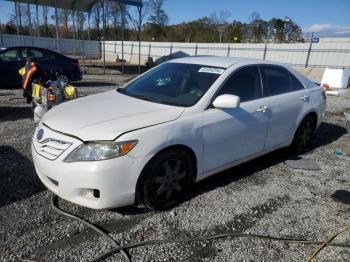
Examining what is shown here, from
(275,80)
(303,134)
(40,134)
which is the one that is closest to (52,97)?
(40,134)

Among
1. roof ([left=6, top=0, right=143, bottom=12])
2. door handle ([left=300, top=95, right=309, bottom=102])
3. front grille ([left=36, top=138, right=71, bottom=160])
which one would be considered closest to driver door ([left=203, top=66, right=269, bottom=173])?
door handle ([left=300, top=95, right=309, bottom=102])

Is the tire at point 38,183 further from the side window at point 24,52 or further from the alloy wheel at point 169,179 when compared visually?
the side window at point 24,52

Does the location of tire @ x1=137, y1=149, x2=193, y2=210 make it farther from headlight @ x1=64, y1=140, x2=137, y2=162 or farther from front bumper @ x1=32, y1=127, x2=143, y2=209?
headlight @ x1=64, y1=140, x2=137, y2=162

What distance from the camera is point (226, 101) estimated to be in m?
3.62

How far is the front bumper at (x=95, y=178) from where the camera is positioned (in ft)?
9.59

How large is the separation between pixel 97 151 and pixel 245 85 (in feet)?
7.28

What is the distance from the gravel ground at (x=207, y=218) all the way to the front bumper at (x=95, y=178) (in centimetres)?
34

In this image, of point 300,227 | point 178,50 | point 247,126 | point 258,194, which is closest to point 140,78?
point 247,126

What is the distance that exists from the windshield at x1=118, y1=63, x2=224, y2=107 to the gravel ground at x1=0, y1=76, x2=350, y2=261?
3.90 ft

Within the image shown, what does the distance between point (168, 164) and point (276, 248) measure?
1.31m

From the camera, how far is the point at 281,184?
4453 mm

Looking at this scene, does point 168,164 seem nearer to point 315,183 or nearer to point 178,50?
point 315,183

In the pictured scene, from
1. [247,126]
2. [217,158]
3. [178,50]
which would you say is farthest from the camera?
[178,50]

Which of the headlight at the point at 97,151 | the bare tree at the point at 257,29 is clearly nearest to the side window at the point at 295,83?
the headlight at the point at 97,151
